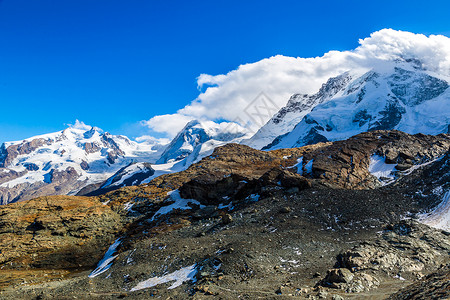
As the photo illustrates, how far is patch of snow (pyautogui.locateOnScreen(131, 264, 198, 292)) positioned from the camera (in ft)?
90.7

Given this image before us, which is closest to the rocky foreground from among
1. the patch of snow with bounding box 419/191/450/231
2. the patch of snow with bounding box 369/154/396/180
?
the patch of snow with bounding box 369/154/396/180

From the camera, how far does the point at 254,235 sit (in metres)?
36.0

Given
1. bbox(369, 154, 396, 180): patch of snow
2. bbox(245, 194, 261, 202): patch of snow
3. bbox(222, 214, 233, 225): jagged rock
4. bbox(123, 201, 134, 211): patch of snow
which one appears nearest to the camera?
bbox(222, 214, 233, 225): jagged rock

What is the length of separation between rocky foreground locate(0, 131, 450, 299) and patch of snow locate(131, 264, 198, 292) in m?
0.18

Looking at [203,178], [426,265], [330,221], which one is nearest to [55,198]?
[203,178]

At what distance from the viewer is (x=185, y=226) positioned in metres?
47.1

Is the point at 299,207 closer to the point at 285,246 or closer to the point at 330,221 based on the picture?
the point at 330,221

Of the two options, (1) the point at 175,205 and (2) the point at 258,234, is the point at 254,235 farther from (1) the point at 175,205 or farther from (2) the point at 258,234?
(1) the point at 175,205

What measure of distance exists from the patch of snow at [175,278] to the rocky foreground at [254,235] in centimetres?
18

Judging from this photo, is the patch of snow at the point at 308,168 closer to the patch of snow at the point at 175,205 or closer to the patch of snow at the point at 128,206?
the patch of snow at the point at 175,205

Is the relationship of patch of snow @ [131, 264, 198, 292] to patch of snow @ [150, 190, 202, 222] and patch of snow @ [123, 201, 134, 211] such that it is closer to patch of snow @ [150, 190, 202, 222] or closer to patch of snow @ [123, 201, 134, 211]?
patch of snow @ [150, 190, 202, 222]

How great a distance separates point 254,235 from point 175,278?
11676mm

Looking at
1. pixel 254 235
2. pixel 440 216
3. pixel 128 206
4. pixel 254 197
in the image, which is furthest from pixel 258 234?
pixel 128 206

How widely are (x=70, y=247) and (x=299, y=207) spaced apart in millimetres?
39076
